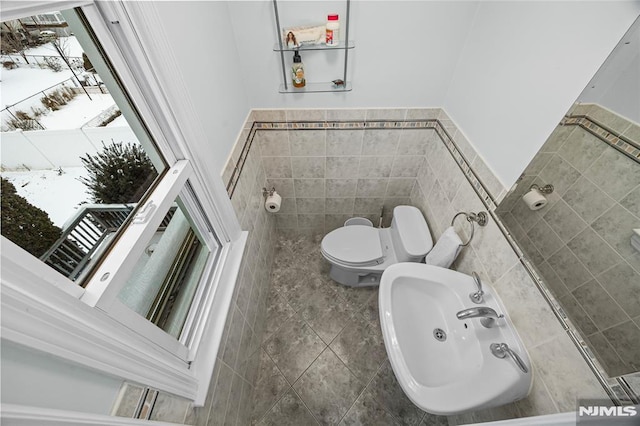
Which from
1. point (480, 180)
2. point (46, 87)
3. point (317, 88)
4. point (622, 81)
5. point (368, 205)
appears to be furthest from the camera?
point (368, 205)

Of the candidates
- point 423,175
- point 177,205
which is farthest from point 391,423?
point 177,205

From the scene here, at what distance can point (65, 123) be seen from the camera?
553mm

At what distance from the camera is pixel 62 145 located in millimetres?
557

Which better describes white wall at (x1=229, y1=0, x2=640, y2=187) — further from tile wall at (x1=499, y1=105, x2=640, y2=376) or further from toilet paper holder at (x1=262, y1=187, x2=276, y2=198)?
toilet paper holder at (x1=262, y1=187, x2=276, y2=198)

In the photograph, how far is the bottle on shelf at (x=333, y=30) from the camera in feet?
3.62

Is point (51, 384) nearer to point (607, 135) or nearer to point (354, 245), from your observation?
point (607, 135)

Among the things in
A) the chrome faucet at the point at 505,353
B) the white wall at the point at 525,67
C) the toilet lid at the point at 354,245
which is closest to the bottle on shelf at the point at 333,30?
the white wall at the point at 525,67

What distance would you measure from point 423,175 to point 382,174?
270mm

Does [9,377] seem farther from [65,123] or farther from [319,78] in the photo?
[319,78]

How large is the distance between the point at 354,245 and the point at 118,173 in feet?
4.43

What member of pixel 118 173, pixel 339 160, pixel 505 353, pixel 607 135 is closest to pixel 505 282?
pixel 505 353

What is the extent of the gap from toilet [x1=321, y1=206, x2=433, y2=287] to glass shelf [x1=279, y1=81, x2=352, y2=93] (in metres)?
0.83

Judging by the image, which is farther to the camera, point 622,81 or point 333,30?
point 333,30

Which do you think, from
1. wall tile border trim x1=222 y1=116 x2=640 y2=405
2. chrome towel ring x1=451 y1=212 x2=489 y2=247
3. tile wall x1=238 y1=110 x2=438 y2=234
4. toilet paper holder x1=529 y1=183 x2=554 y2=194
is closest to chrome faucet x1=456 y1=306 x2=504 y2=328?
wall tile border trim x1=222 y1=116 x2=640 y2=405
